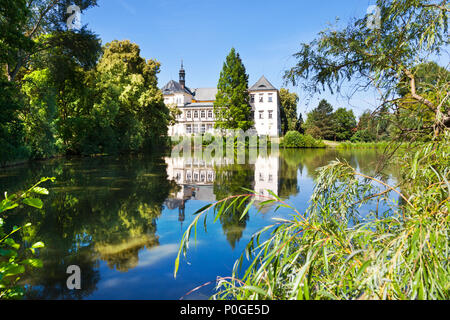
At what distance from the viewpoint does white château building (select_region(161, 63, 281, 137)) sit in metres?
49.8

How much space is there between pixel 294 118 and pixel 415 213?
192 ft

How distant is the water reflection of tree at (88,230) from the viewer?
3.41 m

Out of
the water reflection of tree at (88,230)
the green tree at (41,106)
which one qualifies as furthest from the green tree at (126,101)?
the water reflection of tree at (88,230)

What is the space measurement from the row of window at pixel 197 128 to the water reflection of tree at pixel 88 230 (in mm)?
46125

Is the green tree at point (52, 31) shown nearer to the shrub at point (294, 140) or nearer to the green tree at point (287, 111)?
the shrub at point (294, 140)

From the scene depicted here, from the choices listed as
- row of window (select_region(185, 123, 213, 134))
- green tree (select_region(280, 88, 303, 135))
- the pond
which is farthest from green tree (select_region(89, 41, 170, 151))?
green tree (select_region(280, 88, 303, 135))

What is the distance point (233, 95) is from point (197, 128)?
1693cm

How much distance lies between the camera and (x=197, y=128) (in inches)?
2186

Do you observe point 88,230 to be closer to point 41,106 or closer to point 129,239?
point 129,239

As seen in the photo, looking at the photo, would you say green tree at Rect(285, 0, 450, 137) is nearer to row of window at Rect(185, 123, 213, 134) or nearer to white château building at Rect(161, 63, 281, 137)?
white château building at Rect(161, 63, 281, 137)
